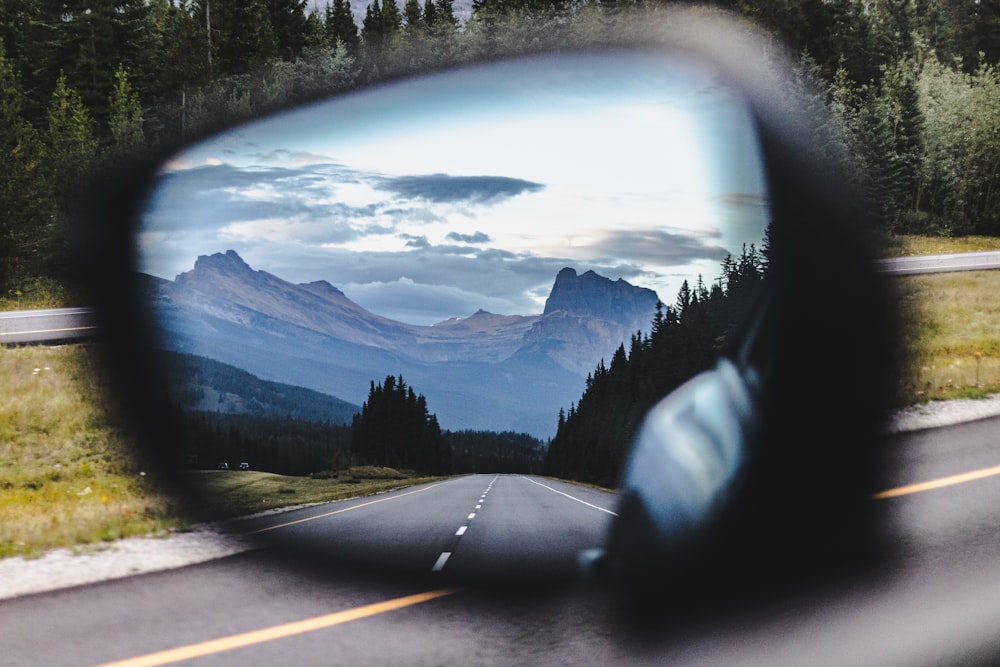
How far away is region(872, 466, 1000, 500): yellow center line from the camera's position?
6746mm

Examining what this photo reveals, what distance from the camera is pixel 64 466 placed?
10594 millimetres

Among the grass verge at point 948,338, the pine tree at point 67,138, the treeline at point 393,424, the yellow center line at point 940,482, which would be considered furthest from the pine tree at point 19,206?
the yellow center line at point 940,482

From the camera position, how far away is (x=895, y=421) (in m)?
9.78

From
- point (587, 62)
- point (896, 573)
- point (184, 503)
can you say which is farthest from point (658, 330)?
point (184, 503)

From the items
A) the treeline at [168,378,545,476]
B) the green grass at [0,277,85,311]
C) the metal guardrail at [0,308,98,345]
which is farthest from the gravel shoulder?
the green grass at [0,277,85,311]

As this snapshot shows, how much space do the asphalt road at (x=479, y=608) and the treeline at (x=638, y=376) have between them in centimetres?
17

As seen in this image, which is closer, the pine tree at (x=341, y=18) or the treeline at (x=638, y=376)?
the treeline at (x=638, y=376)

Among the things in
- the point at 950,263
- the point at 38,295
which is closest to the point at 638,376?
the point at 950,263

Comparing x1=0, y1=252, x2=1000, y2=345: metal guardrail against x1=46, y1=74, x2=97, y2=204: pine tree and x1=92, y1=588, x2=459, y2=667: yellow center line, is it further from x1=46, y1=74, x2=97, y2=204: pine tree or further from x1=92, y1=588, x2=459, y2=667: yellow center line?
x1=92, y1=588, x2=459, y2=667: yellow center line

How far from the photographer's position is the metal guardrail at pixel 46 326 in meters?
17.7

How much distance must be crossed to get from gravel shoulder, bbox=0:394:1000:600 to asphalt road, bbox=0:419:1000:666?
8.6 inches

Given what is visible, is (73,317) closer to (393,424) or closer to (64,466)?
(64,466)

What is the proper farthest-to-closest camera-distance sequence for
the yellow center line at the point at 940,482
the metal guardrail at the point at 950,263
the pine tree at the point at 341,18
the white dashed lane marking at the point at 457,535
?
the pine tree at the point at 341,18
the metal guardrail at the point at 950,263
the yellow center line at the point at 940,482
the white dashed lane marking at the point at 457,535

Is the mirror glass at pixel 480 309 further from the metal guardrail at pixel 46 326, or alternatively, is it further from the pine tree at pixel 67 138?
the pine tree at pixel 67 138
